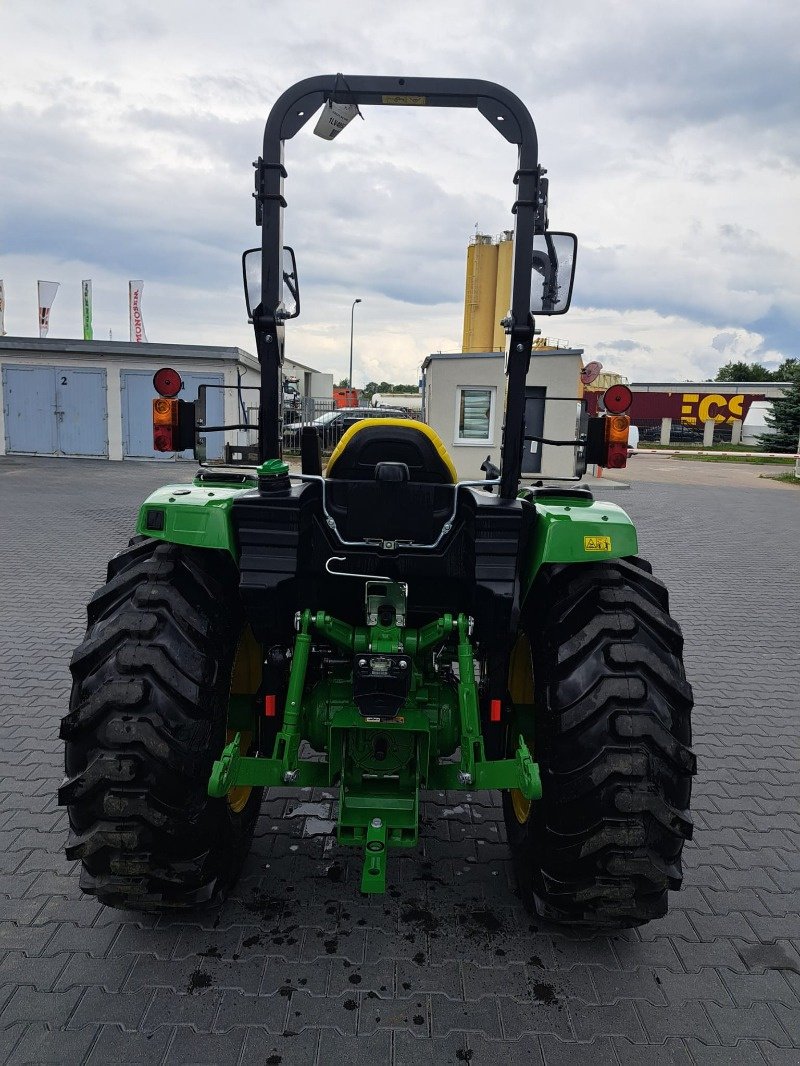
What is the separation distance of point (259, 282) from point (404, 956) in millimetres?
2555

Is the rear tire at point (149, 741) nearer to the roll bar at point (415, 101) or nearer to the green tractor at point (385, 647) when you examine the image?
the green tractor at point (385, 647)

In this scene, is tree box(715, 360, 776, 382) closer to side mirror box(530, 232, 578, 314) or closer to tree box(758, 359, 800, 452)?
tree box(758, 359, 800, 452)

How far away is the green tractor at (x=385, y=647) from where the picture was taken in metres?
2.54

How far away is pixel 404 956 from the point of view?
2.74 m

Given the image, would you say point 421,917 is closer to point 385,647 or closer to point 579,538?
point 385,647

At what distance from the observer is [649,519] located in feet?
47.7

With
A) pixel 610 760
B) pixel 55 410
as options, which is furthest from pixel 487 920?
pixel 55 410

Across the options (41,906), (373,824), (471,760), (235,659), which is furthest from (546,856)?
(41,906)

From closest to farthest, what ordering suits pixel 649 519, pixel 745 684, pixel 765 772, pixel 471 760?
pixel 471 760 → pixel 765 772 → pixel 745 684 → pixel 649 519

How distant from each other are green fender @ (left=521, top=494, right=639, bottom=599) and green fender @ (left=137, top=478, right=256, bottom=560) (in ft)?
3.62

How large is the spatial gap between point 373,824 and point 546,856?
0.61 metres

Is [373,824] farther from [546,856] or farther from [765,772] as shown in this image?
[765,772]

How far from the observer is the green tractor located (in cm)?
254

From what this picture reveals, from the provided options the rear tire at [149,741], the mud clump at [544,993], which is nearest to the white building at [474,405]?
the rear tire at [149,741]
